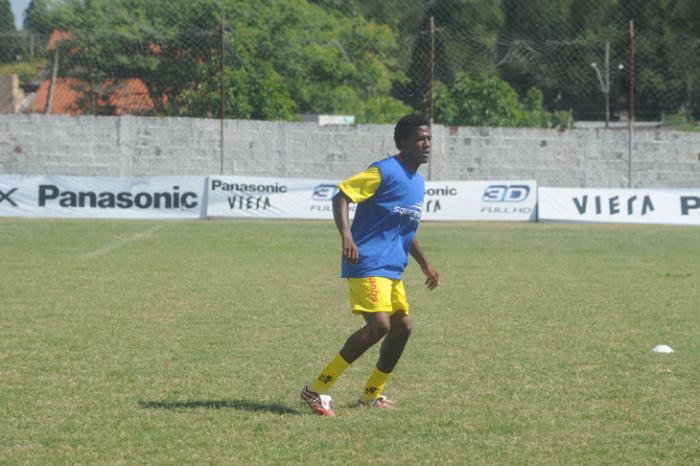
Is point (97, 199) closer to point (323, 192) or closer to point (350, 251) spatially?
point (323, 192)

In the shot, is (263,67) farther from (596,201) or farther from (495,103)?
(596,201)

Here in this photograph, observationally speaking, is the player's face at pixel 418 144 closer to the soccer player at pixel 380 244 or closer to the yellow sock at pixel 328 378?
the soccer player at pixel 380 244

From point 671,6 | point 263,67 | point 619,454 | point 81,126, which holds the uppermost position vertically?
point 671,6

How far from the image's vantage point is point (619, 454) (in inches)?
229

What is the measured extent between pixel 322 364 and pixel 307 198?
20348 millimetres

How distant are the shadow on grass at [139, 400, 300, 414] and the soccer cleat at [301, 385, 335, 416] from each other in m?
0.11

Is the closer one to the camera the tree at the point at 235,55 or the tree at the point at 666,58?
the tree at the point at 235,55

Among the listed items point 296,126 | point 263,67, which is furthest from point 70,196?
point 263,67

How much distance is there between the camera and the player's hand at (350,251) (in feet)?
21.1

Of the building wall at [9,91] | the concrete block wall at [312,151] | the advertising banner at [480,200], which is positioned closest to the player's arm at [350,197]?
the advertising banner at [480,200]

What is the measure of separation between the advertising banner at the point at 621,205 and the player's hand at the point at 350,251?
2302 centimetres

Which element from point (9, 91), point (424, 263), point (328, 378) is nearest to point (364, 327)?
point (328, 378)

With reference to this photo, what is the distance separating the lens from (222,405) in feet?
22.8

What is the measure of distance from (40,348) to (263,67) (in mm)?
31830
